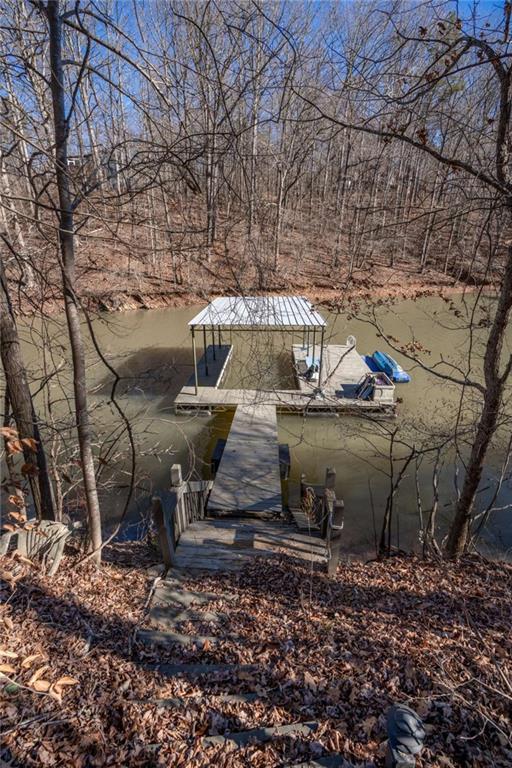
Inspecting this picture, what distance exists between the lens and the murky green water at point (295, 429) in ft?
21.8

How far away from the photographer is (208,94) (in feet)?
10.6

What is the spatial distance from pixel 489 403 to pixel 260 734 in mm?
3814

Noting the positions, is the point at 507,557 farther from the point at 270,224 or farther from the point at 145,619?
the point at 270,224

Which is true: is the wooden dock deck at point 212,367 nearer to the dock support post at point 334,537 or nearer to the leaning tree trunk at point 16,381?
the leaning tree trunk at point 16,381

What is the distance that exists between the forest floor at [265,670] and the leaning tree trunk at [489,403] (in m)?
0.66

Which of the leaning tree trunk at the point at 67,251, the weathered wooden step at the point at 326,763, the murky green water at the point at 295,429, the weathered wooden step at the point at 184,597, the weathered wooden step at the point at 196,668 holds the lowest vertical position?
the murky green water at the point at 295,429

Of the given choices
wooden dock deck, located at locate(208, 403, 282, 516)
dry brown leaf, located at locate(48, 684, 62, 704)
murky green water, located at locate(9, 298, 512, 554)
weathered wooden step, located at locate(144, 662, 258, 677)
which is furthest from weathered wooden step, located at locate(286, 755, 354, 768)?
wooden dock deck, located at locate(208, 403, 282, 516)

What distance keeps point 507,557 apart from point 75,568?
6.80 meters

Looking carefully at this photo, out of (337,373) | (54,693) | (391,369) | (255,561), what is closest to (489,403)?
(255,561)

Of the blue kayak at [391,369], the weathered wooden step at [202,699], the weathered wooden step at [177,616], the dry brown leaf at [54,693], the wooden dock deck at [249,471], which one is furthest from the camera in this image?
the blue kayak at [391,369]

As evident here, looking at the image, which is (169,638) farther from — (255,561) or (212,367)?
(212,367)

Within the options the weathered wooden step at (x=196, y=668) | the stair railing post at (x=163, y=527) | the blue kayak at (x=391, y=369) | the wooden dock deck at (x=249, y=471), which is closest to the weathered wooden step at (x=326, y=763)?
the weathered wooden step at (x=196, y=668)

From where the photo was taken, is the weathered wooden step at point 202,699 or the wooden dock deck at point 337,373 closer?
the weathered wooden step at point 202,699

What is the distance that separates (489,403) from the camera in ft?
14.6
